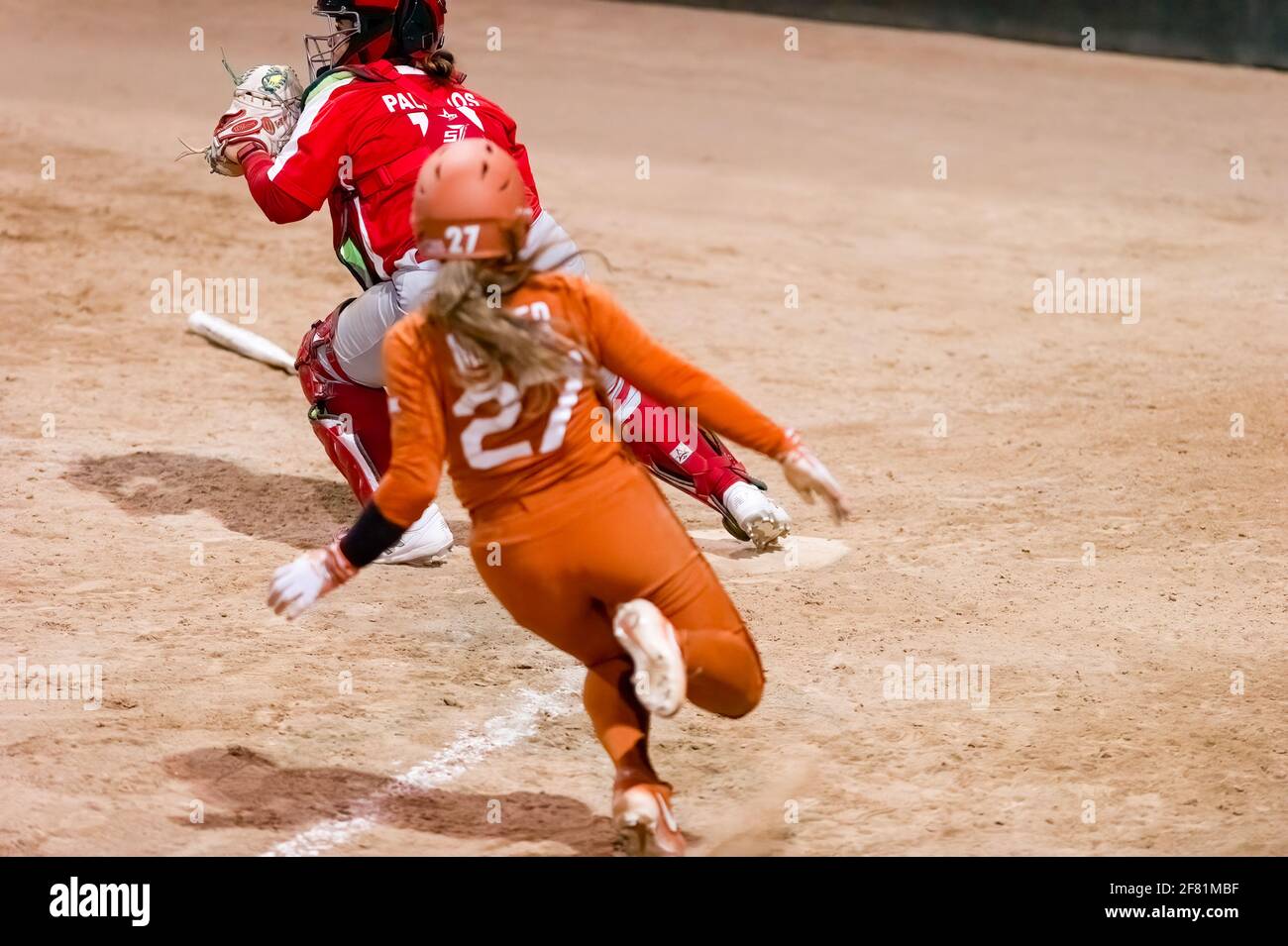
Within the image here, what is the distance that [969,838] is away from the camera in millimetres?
4156

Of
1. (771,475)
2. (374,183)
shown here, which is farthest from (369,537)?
(771,475)

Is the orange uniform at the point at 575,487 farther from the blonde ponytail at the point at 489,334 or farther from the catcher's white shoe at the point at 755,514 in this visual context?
the catcher's white shoe at the point at 755,514

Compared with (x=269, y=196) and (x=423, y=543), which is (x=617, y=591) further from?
(x=269, y=196)

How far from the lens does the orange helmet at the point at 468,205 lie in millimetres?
3746

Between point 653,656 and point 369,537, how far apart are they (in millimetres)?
737

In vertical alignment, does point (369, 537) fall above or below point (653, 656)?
above

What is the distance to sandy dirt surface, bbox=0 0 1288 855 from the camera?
14.5 feet

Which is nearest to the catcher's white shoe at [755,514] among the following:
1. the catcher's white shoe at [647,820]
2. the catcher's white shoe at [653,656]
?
the catcher's white shoe at [647,820]

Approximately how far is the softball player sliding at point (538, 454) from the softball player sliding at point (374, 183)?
5.53ft

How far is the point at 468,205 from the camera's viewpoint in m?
3.74

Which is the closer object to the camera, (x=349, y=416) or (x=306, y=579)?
(x=306, y=579)

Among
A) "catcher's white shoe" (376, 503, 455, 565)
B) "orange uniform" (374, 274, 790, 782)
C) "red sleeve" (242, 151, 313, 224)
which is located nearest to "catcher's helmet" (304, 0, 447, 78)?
"red sleeve" (242, 151, 313, 224)

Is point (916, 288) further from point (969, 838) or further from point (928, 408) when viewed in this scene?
point (969, 838)

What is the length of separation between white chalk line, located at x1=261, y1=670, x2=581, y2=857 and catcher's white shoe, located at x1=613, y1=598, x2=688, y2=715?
1.02 metres
